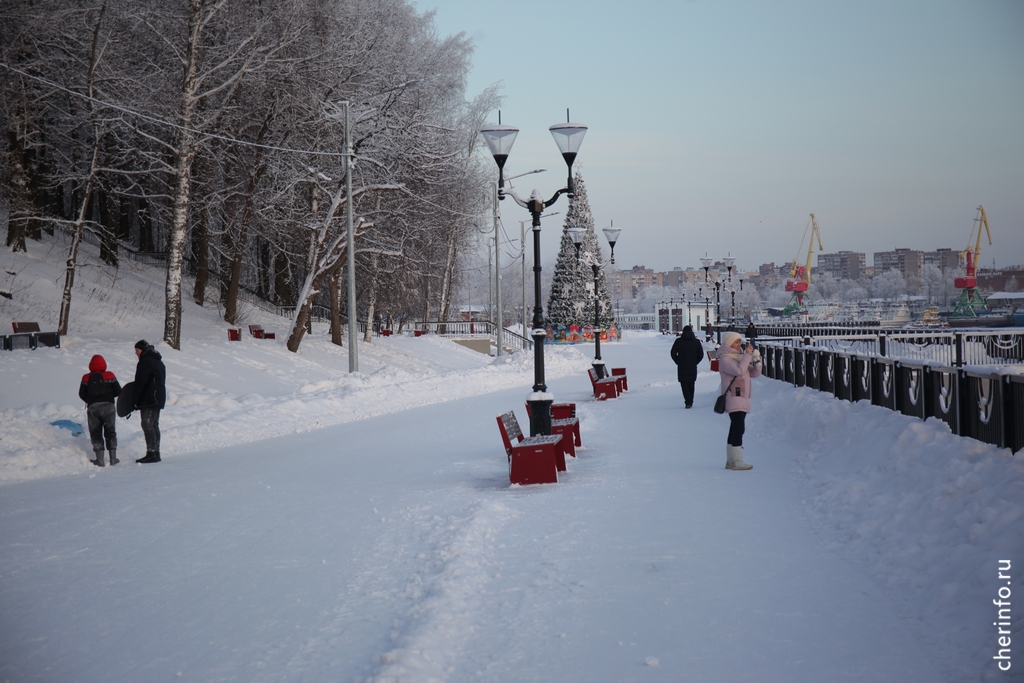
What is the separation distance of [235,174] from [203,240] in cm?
331

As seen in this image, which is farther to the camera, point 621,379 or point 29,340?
point 621,379

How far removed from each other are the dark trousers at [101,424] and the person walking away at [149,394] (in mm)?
392

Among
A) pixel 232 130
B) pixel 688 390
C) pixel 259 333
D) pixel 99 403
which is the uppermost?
pixel 232 130

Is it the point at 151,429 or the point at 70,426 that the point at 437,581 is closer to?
the point at 151,429

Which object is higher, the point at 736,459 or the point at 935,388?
the point at 935,388

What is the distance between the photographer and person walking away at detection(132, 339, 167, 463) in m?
12.4

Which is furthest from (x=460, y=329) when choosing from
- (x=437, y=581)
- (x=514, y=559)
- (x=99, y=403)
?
(x=437, y=581)

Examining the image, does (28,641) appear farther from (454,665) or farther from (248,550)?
(454,665)

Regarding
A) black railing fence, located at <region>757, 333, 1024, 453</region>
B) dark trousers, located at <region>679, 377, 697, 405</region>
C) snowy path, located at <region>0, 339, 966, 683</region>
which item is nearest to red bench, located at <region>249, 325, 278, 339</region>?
dark trousers, located at <region>679, 377, 697, 405</region>

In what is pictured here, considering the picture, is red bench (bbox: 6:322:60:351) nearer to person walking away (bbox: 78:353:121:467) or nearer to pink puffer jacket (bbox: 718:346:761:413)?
person walking away (bbox: 78:353:121:467)

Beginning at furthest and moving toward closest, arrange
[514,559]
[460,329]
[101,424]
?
[460,329] → [101,424] → [514,559]

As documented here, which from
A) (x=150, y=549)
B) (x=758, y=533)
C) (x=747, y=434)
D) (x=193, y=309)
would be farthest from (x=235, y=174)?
(x=758, y=533)

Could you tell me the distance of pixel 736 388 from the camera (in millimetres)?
10578

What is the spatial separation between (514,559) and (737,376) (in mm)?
4908
